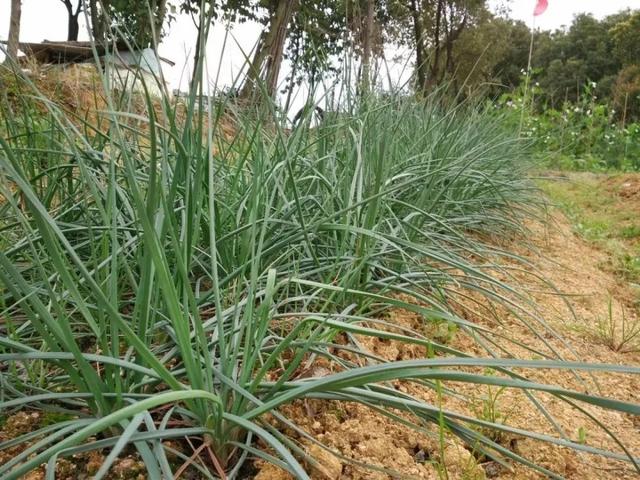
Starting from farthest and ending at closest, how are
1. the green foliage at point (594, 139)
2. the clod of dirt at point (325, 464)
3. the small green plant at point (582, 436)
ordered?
the green foliage at point (594, 139), the small green plant at point (582, 436), the clod of dirt at point (325, 464)

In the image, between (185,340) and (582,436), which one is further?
(582,436)

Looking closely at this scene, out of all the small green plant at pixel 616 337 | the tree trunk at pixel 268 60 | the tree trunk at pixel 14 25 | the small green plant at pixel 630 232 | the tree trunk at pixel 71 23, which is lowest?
the small green plant at pixel 616 337

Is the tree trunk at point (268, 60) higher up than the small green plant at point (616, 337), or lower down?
higher up

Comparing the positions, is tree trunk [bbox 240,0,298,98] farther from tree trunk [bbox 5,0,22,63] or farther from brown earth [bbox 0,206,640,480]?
tree trunk [bbox 5,0,22,63]

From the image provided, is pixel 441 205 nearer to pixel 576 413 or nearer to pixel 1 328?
pixel 576 413

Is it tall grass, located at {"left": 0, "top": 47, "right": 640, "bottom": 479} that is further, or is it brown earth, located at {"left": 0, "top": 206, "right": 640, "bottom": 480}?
brown earth, located at {"left": 0, "top": 206, "right": 640, "bottom": 480}

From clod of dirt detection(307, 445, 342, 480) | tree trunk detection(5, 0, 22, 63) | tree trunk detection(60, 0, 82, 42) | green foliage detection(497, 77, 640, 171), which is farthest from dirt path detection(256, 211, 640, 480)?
tree trunk detection(60, 0, 82, 42)

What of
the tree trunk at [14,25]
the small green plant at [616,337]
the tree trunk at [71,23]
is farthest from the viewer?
the tree trunk at [71,23]

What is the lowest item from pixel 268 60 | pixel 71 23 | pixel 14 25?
pixel 268 60

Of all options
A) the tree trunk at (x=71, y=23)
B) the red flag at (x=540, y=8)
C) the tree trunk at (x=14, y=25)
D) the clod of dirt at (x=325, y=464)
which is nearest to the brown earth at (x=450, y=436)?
the clod of dirt at (x=325, y=464)

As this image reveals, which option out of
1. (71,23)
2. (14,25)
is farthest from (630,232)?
(71,23)

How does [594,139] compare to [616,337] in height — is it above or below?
above

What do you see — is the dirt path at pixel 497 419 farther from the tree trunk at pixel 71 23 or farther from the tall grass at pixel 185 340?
the tree trunk at pixel 71 23

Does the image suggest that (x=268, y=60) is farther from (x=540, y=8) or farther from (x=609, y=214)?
(x=609, y=214)
